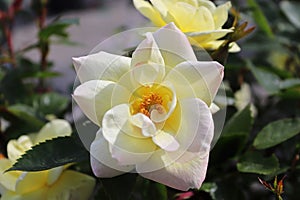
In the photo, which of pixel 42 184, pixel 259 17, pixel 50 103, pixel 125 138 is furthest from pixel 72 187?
pixel 259 17

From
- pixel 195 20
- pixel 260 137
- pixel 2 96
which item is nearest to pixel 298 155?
pixel 260 137

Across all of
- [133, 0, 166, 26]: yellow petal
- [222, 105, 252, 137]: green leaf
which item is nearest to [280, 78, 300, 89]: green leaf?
[222, 105, 252, 137]: green leaf

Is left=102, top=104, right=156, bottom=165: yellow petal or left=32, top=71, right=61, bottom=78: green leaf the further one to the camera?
left=32, top=71, right=61, bottom=78: green leaf

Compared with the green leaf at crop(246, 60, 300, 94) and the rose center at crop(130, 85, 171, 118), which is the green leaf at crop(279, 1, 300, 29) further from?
the rose center at crop(130, 85, 171, 118)

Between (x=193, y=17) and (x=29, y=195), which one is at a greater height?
(x=193, y=17)

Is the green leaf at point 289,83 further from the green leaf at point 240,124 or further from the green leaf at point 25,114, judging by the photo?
the green leaf at point 25,114

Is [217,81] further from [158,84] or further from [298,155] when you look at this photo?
[298,155]

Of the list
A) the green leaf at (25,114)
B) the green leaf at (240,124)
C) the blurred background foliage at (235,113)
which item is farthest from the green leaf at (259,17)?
the green leaf at (25,114)

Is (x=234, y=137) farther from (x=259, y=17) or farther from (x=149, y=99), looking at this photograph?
(x=259, y=17)
